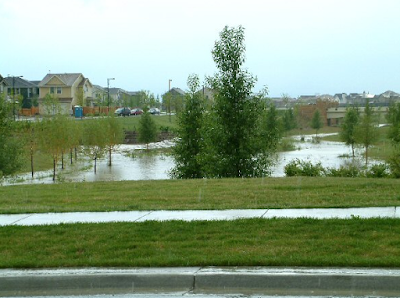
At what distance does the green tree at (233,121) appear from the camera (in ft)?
76.9

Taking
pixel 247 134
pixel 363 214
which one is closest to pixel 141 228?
pixel 363 214

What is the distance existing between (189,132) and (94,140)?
94.8ft

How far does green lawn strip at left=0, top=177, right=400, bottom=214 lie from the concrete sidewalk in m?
0.41

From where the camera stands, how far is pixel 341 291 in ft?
22.6

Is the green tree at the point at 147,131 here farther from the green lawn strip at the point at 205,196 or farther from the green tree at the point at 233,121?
the green lawn strip at the point at 205,196

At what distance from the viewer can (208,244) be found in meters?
8.55

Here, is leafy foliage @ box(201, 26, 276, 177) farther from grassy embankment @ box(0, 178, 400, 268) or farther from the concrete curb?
the concrete curb

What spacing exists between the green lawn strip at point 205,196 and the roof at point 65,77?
96.6 metres

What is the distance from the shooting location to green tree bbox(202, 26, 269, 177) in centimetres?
2345

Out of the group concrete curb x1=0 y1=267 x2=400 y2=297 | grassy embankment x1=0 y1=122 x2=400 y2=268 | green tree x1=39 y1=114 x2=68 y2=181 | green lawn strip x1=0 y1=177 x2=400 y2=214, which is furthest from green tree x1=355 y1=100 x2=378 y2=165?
concrete curb x1=0 y1=267 x2=400 y2=297

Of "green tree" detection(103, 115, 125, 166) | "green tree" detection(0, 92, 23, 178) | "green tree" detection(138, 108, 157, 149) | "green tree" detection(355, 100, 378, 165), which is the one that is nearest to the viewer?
"green tree" detection(0, 92, 23, 178)

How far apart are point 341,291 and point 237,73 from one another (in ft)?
58.7

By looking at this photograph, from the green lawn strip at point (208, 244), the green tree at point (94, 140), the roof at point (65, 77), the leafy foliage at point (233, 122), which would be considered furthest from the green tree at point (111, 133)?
the green lawn strip at point (208, 244)

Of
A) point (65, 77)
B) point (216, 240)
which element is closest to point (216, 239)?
point (216, 240)
